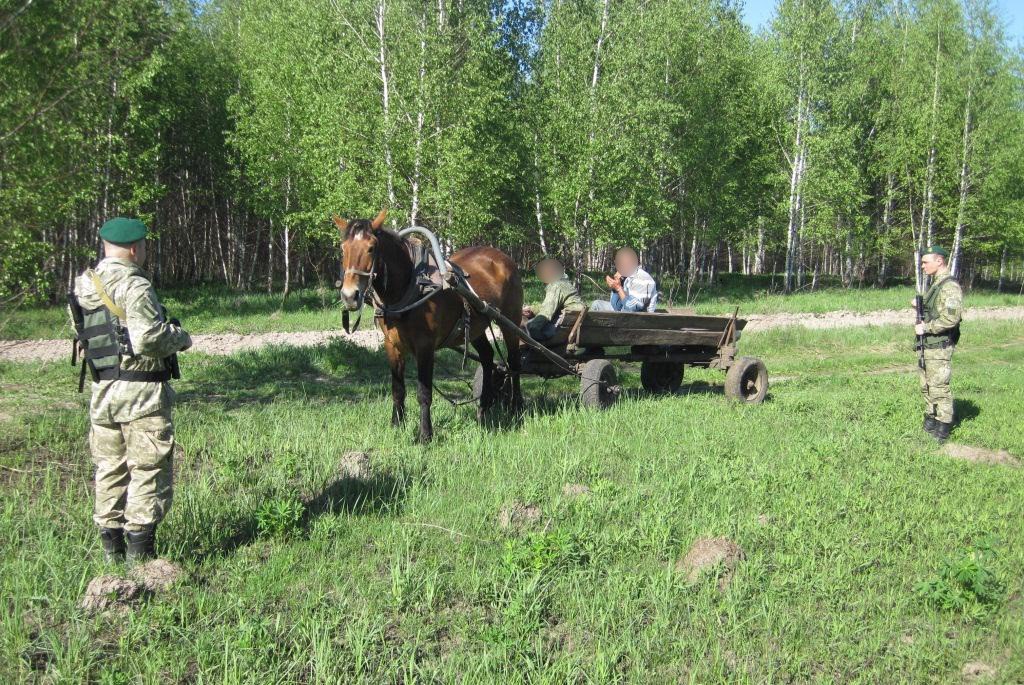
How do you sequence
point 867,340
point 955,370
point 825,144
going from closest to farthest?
point 955,370
point 867,340
point 825,144

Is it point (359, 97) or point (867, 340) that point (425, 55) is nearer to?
point (359, 97)

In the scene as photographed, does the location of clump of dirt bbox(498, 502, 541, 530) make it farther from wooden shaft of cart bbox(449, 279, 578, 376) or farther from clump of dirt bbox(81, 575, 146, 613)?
wooden shaft of cart bbox(449, 279, 578, 376)

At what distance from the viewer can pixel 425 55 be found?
20625mm

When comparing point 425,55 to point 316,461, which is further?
point 425,55

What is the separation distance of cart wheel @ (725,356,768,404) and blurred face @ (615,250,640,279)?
1.81m

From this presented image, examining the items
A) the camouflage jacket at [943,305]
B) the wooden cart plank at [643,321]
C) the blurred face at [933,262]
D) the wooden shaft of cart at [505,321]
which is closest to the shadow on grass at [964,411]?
the camouflage jacket at [943,305]

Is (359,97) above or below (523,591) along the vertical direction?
above

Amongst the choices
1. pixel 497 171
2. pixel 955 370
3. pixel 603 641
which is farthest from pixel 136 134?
pixel 603 641

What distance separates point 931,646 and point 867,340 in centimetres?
1523

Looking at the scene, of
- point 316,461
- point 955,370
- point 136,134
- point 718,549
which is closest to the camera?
point 718,549

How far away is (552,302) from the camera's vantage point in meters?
8.91

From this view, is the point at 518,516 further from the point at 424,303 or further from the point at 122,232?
the point at 122,232

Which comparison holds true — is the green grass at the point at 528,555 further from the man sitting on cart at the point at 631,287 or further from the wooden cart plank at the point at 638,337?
the man sitting on cart at the point at 631,287

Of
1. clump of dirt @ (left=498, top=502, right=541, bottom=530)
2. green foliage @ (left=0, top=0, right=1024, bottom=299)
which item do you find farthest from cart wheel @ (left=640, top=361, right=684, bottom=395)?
green foliage @ (left=0, top=0, right=1024, bottom=299)
